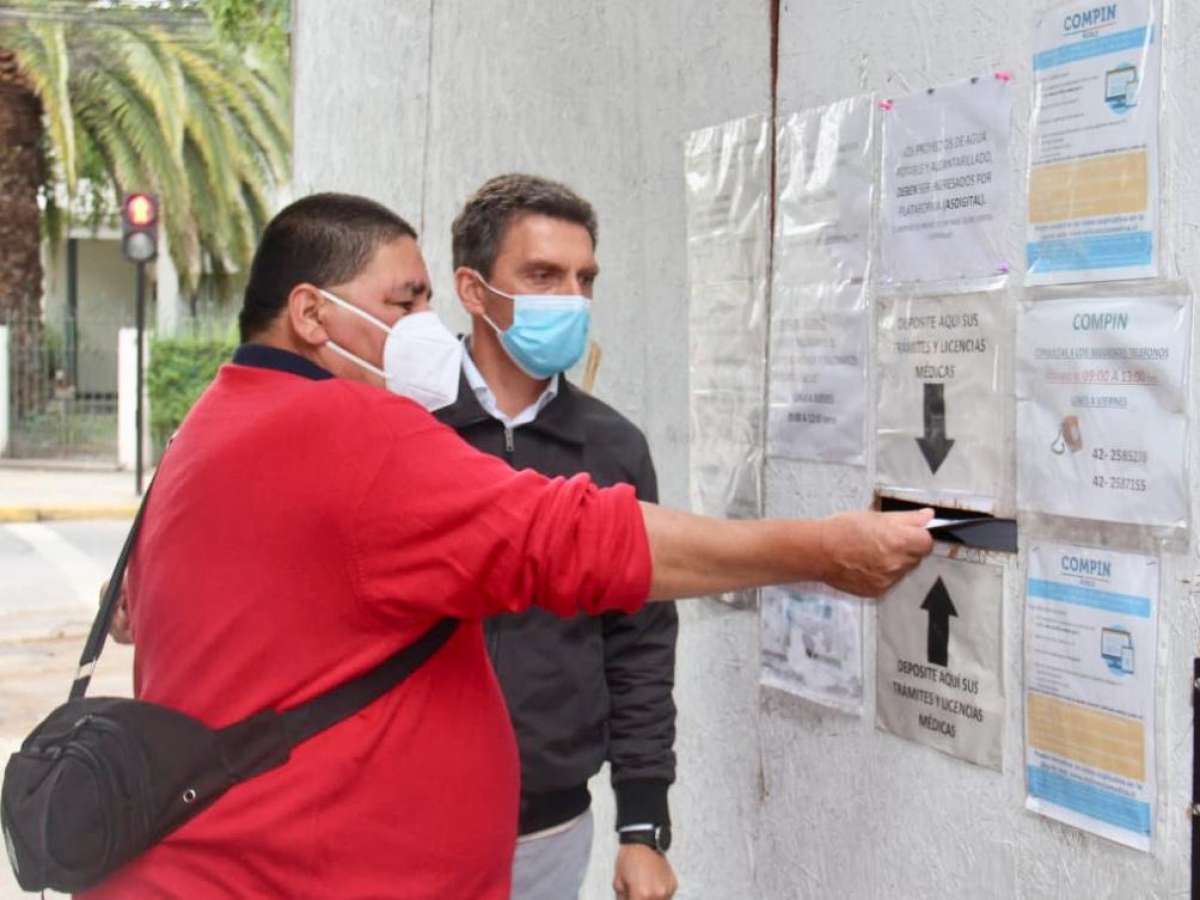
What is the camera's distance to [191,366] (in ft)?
63.6

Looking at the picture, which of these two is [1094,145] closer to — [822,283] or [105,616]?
[822,283]

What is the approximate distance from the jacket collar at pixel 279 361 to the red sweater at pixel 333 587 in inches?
2.0

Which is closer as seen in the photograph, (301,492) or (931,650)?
(301,492)

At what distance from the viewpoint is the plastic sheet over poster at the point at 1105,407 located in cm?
210

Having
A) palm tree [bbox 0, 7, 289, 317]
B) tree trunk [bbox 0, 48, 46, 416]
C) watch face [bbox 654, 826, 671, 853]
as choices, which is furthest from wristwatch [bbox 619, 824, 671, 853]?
tree trunk [bbox 0, 48, 46, 416]

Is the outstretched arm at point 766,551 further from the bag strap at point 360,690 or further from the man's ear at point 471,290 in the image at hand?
the man's ear at point 471,290

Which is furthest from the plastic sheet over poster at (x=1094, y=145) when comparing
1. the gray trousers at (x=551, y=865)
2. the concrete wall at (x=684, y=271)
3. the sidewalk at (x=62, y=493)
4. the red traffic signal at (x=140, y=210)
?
the red traffic signal at (x=140, y=210)

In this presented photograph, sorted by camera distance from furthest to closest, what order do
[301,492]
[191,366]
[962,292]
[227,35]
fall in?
1. [191,366]
2. [227,35]
3. [962,292]
4. [301,492]

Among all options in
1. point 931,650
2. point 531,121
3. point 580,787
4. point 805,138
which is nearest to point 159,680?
point 580,787

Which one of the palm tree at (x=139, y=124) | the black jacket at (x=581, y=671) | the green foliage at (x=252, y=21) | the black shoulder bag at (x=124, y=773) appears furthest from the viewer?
the palm tree at (x=139, y=124)

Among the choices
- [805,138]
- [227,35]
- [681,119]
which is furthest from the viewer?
[227,35]

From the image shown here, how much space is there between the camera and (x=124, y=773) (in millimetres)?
2012

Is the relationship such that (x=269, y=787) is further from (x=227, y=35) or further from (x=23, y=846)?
(x=227, y=35)

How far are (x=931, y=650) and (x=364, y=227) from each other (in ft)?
3.71
